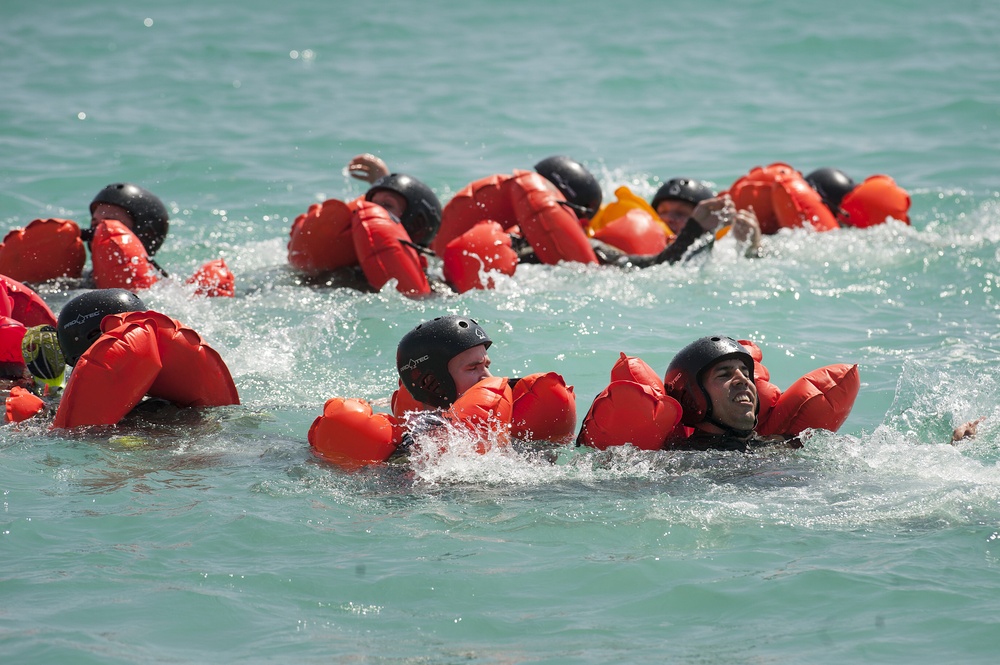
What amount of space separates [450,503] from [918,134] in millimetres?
16004

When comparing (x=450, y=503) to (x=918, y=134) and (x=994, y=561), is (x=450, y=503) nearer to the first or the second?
(x=994, y=561)

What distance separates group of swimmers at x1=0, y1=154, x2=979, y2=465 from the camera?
749 cm

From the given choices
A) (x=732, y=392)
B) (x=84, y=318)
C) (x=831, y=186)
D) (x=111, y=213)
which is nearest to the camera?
(x=732, y=392)

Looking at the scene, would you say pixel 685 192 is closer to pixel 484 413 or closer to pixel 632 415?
pixel 632 415

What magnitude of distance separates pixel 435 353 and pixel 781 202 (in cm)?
779

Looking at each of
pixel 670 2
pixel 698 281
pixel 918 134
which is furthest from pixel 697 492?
pixel 670 2

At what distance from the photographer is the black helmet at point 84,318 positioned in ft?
27.3

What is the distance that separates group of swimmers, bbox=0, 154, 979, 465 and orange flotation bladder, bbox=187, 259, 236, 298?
17 millimetres

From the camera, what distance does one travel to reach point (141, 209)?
39.1ft

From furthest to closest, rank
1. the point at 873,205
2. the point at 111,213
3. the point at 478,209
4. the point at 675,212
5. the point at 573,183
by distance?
the point at 873,205
the point at 675,212
the point at 573,183
the point at 478,209
the point at 111,213

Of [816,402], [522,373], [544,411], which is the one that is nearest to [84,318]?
[544,411]

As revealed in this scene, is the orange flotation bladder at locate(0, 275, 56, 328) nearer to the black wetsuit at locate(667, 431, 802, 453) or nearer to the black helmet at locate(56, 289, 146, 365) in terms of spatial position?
the black helmet at locate(56, 289, 146, 365)

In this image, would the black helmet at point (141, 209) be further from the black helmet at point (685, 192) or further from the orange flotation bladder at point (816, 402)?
the orange flotation bladder at point (816, 402)

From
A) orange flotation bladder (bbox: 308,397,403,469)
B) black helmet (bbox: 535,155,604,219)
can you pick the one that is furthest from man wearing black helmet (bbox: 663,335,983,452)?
black helmet (bbox: 535,155,604,219)
